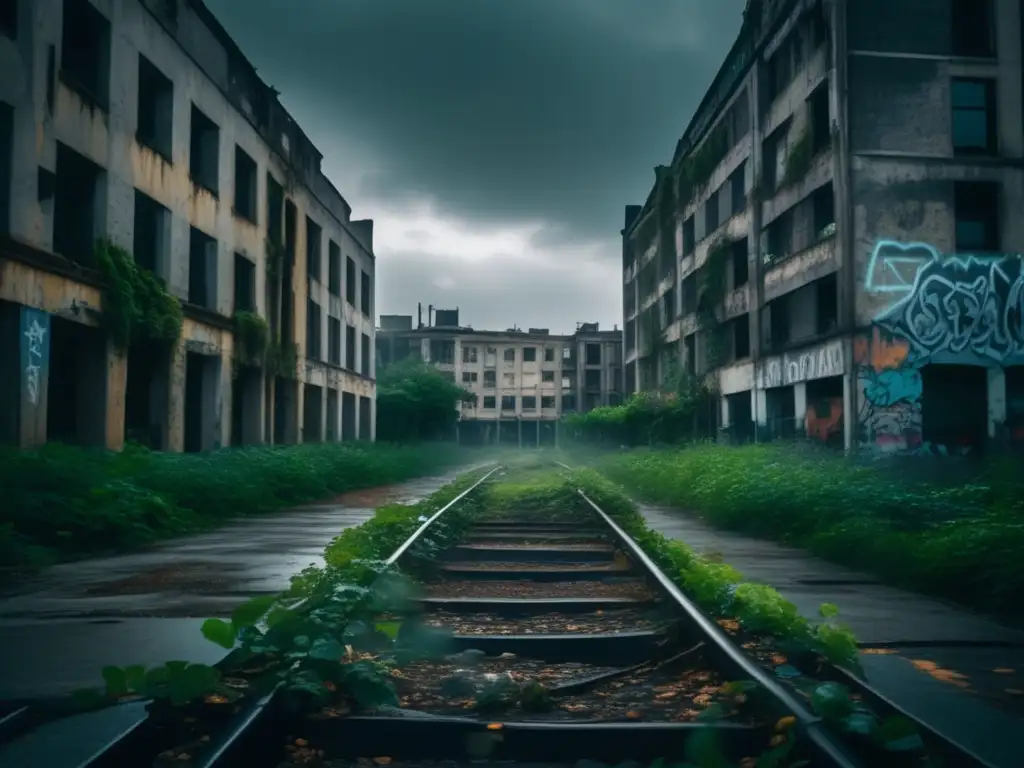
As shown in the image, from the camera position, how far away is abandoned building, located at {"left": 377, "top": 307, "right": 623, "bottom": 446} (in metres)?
77.7

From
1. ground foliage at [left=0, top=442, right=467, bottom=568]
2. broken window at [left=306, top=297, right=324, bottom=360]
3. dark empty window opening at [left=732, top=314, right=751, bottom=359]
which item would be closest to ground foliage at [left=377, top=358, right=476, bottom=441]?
broken window at [left=306, top=297, right=324, bottom=360]

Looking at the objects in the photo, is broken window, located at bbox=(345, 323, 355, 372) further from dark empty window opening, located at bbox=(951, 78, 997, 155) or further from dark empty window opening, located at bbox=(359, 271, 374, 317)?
dark empty window opening, located at bbox=(951, 78, 997, 155)

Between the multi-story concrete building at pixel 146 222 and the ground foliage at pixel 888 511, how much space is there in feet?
33.4

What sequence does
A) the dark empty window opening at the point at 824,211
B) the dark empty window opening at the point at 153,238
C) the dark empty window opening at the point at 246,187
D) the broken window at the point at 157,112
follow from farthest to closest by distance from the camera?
the dark empty window opening at the point at 824,211 < the dark empty window opening at the point at 246,187 < the broken window at the point at 157,112 < the dark empty window opening at the point at 153,238

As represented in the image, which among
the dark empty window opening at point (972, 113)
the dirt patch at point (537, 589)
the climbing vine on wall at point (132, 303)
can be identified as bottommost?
the dirt patch at point (537, 589)

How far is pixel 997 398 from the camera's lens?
70.8ft

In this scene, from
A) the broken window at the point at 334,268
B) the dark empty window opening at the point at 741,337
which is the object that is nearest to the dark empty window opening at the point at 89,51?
the broken window at the point at 334,268

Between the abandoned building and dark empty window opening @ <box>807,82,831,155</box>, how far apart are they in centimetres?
5262

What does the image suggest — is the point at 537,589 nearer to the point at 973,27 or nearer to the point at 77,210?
the point at 77,210

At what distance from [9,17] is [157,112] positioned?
18.0 feet

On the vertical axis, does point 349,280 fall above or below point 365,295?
above

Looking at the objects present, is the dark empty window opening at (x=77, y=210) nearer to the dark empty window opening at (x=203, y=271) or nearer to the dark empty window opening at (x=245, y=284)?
the dark empty window opening at (x=203, y=271)

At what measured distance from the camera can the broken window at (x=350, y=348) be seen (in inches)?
1382

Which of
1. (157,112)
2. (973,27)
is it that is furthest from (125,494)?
(973,27)
